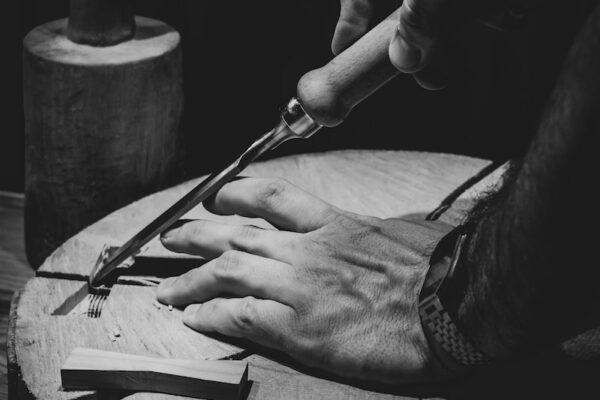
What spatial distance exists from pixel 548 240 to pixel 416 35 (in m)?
0.33

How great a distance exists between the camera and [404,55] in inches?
40.4

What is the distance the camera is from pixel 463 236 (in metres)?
1.07

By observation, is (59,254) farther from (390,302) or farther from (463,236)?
(463,236)

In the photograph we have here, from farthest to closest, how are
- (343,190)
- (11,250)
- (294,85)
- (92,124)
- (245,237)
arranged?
(294,85), (11,250), (92,124), (343,190), (245,237)

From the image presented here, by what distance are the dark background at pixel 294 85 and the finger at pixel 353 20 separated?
134 centimetres

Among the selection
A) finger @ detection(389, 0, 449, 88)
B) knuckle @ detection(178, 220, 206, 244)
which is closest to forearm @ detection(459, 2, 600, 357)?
finger @ detection(389, 0, 449, 88)

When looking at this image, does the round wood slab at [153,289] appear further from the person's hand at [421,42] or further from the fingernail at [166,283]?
the person's hand at [421,42]

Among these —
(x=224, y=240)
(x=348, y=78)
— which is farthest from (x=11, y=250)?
(x=348, y=78)

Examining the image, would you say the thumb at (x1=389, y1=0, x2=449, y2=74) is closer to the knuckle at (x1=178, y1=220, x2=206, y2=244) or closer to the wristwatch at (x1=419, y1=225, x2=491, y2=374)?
the wristwatch at (x1=419, y1=225, x2=491, y2=374)

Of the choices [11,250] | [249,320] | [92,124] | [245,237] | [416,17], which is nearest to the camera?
[416,17]

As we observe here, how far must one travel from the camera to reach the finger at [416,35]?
3.18 feet

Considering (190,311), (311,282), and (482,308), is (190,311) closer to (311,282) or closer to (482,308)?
(311,282)

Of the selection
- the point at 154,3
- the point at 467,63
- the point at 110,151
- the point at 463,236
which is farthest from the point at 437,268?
the point at 154,3

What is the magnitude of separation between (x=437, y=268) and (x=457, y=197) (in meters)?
0.49
